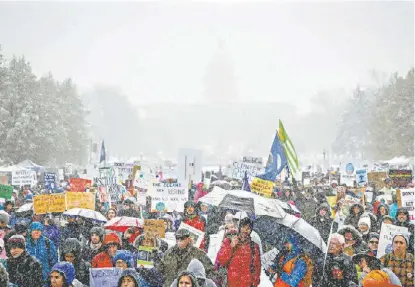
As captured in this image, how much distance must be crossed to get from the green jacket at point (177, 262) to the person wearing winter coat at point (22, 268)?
1.21 meters

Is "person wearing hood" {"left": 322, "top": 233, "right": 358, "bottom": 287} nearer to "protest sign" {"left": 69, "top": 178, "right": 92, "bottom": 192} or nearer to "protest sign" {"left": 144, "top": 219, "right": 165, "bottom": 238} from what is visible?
"protest sign" {"left": 144, "top": 219, "right": 165, "bottom": 238}

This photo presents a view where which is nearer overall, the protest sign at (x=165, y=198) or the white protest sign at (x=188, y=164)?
the protest sign at (x=165, y=198)

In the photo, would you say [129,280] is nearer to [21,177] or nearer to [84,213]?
[84,213]

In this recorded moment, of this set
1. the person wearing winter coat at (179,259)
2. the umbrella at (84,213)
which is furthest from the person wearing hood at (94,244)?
the umbrella at (84,213)

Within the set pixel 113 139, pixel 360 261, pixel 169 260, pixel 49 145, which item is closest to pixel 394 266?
pixel 360 261

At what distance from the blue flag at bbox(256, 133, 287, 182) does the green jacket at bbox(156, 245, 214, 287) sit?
4045mm

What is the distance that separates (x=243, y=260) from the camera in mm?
6469

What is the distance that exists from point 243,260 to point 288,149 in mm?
4728

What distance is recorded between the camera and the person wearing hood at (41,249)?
6828mm

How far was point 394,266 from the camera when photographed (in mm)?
6453

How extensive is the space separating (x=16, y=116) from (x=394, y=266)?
3221 centimetres

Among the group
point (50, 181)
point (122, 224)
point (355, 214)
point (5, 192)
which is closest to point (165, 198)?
point (5, 192)

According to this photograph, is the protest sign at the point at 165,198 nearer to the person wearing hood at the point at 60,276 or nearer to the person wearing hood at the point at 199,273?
the person wearing hood at the point at 199,273

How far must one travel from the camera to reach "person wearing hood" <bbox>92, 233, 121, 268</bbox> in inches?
251
